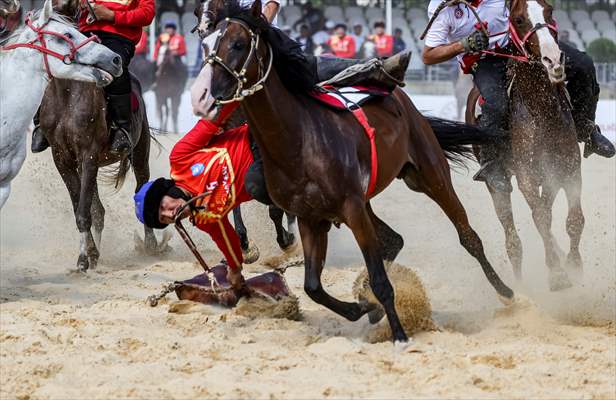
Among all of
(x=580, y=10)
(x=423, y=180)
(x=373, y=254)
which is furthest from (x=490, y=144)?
(x=580, y=10)

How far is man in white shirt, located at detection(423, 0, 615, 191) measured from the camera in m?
7.64

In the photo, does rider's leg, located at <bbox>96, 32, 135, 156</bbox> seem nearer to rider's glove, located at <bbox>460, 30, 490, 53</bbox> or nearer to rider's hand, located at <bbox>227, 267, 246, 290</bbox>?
rider's hand, located at <bbox>227, 267, 246, 290</bbox>

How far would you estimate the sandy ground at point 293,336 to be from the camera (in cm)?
506

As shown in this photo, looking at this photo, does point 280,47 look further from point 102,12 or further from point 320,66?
point 102,12

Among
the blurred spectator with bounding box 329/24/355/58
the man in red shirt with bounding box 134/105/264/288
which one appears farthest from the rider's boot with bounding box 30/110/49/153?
the blurred spectator with bounding box 329/24/355/58

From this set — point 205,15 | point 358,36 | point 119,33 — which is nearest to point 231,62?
point 205,15

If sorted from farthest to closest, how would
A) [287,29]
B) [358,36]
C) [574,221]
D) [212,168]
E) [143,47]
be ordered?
[358,36] → [287,29] → [143,47] → [574,221] → [212,168]

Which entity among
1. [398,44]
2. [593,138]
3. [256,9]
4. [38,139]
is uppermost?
[256,9]

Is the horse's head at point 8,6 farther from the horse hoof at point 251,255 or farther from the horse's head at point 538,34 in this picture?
the horse's head at point 538,34

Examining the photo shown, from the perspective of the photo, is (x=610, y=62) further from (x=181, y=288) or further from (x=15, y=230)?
(x=181, y=288)

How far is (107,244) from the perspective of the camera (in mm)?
9836

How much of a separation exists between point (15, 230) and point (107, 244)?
4.11ft

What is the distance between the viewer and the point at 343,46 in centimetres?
2172

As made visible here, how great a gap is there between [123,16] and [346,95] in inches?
112
